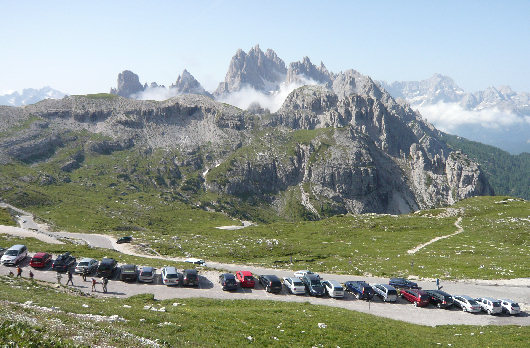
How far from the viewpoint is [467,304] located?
39406mm

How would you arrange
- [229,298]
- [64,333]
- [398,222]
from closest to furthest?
[64,333] → [229,298] → [398,222]

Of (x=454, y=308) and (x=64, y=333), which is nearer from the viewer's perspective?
(x=64, y=333)

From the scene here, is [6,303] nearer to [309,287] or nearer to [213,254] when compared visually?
[309,287]

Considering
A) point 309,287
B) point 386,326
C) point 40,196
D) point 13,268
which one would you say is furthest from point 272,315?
point 40,196

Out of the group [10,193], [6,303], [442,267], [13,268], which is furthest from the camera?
[10,193]

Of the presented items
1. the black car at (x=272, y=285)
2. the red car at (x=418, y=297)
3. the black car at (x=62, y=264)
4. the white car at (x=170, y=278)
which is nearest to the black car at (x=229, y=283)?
the black car at (x=272, y=285)

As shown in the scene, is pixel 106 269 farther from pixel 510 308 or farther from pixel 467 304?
pixel 510 308

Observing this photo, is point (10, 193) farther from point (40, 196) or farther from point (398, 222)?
point (398, 222)

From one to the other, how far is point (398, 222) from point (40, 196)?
533 ft

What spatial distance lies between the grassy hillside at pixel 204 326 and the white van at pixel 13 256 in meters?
9.49

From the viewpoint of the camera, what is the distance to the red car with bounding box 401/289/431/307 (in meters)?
40.8

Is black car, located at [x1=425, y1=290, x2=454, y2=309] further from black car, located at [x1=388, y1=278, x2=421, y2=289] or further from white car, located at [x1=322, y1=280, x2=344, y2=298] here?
white car, located at [x1=322, y1=280, x2=344, y2=298]

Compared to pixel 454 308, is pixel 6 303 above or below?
above

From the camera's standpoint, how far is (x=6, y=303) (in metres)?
23.7
